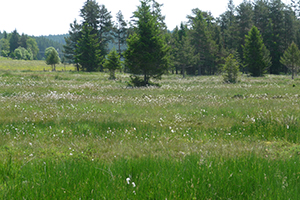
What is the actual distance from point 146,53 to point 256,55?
35774 millimetres

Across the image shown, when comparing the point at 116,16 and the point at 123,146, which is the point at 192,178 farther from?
the point at 116,16

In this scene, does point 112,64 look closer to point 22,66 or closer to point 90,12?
point 90,12

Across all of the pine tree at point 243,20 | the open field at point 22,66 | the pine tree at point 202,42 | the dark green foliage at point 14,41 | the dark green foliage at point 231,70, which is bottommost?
the dark green foliage at point 231,70

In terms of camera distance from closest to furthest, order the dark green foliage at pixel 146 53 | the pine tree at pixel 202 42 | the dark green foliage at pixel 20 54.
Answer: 1. the dark green foliage at pixel 146 53
2. the pine tree at pixel 202 42
3. the dark green foliage at pixel 20 54

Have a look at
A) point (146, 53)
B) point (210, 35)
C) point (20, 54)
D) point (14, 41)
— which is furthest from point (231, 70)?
point (14, 41)

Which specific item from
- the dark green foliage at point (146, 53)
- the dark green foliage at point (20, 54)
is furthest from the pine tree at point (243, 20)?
the dark green foliage at point (20, 54)

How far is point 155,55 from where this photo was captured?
2634 centimetres

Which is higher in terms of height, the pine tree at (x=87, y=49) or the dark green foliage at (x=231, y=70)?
the pine tree at (x=87, y=49)

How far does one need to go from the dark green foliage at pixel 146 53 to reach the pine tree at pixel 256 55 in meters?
33.1

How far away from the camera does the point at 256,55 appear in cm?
5034

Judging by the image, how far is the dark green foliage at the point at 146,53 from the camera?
2594 centimetres

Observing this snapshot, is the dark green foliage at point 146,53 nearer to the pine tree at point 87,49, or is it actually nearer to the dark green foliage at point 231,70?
the dark green foliage at point 231,70

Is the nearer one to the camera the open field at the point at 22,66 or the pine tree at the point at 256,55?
the pine tree at the point at 256,55

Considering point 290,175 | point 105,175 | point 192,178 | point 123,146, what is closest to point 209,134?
point 123,146
